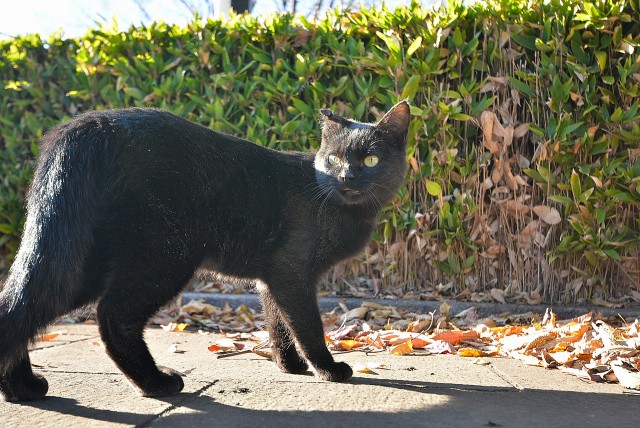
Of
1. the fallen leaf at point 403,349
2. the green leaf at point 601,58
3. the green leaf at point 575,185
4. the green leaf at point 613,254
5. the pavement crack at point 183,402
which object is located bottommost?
the fallen leaf at point 403,349

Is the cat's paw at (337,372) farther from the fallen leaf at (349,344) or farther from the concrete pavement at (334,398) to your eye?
the fallen leaf at (349,344)

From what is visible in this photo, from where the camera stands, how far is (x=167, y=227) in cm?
241

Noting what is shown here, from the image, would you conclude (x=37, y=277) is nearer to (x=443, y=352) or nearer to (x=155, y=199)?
(x=155, y=199)

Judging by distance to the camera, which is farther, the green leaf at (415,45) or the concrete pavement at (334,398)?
the green leaf at (415,45)

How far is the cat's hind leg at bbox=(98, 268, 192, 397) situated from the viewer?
2332 mm

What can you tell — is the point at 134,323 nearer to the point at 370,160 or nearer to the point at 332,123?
the point at 370,160

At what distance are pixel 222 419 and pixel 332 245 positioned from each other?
108cm

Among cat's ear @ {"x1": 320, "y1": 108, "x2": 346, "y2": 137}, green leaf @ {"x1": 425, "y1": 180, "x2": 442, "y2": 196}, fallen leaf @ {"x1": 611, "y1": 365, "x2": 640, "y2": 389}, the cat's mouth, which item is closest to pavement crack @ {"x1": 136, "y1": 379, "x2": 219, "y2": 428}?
the cat's mouth

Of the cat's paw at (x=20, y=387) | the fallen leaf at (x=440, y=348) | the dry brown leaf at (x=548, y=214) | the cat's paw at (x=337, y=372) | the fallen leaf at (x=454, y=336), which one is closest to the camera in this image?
the cat's paw at (x=20, y=387)

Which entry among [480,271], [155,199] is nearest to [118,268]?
[155,199]

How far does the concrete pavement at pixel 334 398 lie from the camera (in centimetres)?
206

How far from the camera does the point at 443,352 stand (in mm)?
3336

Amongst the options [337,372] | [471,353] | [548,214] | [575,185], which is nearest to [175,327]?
[337,372]

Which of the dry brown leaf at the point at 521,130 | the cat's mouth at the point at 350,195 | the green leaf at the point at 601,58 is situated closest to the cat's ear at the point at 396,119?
the cat's mouth at the point at 350,195
